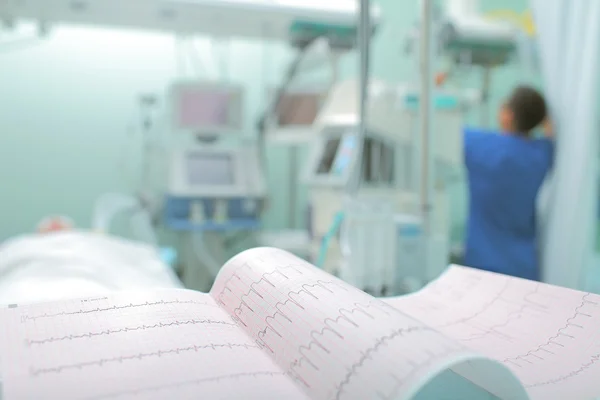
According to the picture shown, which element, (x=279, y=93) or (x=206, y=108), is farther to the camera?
(x=206, y=108)

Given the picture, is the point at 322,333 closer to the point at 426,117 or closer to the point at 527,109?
the point at 426,117

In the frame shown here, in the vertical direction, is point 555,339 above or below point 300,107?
below

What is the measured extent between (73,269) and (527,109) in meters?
1.98

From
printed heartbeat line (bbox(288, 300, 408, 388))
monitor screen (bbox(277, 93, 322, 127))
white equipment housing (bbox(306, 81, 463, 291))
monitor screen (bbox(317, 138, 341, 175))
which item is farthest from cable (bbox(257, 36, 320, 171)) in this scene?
printed heartbeat line (bbox(288, 300, 408, 388))

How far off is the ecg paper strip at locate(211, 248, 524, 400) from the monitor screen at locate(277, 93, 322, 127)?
2.65 meters

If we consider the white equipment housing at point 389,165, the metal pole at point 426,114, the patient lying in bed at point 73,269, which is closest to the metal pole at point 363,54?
the white equipment housing at point 389,165

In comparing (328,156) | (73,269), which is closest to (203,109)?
(328,156)

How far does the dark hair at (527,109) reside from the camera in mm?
2420

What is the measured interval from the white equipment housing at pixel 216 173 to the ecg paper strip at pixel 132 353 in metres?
2.54

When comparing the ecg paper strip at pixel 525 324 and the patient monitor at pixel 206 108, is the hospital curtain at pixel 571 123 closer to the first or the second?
the ecg paper strip at pixel 525 324

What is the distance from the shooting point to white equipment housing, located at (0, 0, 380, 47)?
111 inches

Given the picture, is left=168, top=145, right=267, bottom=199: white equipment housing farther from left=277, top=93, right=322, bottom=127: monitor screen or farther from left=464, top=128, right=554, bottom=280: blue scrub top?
left=464, top=128, right=554, bottom=280: blue scrub top

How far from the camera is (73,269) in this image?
155 cm

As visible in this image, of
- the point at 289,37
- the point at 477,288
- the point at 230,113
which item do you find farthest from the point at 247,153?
the point at 477,288
